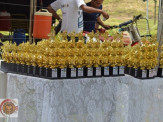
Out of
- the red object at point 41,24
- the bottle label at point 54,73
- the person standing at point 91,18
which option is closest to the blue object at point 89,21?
the person standing at point 91,18

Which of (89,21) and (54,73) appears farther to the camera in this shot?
(89,21)

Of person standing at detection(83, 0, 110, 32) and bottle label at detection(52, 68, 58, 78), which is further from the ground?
person standing at detection(83, 0, 110, 32)

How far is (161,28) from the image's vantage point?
3.99 meters

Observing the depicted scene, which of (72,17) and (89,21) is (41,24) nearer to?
(89,21)

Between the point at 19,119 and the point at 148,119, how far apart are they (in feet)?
3.56

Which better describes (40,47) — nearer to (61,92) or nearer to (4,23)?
(61,92)

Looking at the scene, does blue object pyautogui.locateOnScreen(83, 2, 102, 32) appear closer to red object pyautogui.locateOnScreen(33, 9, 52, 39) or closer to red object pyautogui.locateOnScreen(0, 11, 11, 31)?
red object pyautogui.locateOnScreen(33, 9, 52, 39)

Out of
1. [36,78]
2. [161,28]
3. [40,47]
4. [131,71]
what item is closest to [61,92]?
[36,78]

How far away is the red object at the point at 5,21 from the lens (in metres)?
6.74

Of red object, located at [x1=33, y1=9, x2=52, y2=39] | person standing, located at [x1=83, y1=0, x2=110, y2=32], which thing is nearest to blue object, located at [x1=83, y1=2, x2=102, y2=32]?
person standing, located at [x1=83, y1=0, x2=110, y2=32]

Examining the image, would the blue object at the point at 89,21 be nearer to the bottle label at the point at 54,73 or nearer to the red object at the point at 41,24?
the red object at the point at 41,24

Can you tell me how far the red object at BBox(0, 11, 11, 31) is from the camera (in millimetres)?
6738

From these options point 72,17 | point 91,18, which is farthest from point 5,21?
point 72,17

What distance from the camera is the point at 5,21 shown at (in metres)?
6.80
